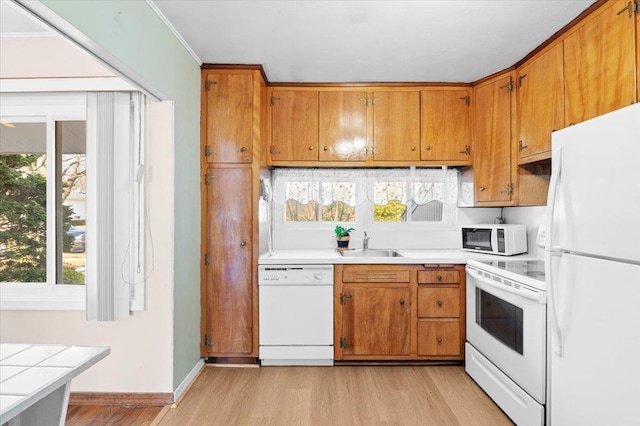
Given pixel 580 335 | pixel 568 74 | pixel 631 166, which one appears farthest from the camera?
pixel 568 74

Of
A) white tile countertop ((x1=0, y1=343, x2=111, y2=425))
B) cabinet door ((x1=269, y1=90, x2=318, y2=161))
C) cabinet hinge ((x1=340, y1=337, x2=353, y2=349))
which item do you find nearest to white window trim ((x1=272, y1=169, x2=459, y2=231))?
cabinet door ((x1=269, y1=90, x2=318, y2=161))

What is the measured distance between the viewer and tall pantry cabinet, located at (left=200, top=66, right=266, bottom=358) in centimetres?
291

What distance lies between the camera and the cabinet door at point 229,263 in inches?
114

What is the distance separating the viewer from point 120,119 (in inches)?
92.5

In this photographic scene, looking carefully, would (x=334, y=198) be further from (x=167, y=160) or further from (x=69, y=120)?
(x=69, y=120)

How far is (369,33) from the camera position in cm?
→ 238

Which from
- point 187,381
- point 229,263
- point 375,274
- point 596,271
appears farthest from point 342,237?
point 596,271

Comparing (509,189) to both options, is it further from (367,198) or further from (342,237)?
(342,237)

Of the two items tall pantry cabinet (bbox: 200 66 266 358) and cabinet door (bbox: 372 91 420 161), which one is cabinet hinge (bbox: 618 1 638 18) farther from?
tall pantry cabinet (bbox: 200 66 266 358)

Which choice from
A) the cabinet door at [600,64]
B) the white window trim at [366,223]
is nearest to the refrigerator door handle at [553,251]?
the cabinet door at [600,64]

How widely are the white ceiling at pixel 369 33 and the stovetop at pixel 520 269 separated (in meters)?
1.60

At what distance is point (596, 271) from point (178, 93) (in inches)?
102

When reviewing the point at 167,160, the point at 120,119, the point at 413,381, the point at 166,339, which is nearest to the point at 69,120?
the point at 120,119

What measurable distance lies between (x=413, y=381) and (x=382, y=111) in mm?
2314
